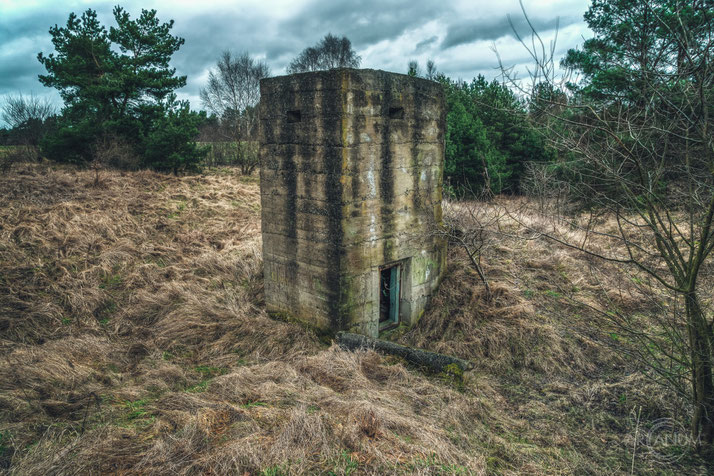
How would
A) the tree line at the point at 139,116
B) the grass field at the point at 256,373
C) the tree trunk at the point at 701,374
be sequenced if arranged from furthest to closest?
the tree line at the point at 139,116, the tree trunk at the point at 701,374, the grass field at the point at 256,373

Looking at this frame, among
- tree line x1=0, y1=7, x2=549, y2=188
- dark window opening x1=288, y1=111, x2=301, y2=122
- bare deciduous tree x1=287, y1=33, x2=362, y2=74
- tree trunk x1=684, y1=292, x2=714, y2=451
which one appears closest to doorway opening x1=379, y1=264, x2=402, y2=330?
dark window opening x1=288, y1=111, x2=301, y2=122

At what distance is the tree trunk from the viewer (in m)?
4.20

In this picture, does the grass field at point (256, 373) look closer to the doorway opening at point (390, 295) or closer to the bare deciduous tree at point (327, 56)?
the doorway opening at point (390, 295)

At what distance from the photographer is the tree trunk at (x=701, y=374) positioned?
Result: 4195 millimetres

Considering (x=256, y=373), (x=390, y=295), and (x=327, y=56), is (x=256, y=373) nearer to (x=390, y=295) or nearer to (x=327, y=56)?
(x=390, y=295)

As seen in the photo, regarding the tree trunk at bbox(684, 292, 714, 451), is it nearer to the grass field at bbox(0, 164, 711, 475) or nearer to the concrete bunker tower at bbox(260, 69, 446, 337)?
the grass field at bbox(0, 164, 711, 475)

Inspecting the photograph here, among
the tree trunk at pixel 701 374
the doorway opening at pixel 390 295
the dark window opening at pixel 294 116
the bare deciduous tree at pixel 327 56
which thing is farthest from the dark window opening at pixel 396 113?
the bare deciduous tree at pixel 327 56

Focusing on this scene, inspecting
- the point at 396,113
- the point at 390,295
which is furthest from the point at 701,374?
the point at 396,113

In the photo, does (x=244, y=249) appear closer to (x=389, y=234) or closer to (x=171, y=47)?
(x=389, y=234)

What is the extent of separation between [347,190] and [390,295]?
2.71 metres

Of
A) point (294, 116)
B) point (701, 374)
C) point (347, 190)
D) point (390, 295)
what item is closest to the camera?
point (701, 374)

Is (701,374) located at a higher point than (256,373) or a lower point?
higher

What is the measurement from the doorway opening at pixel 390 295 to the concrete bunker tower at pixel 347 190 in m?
0.03

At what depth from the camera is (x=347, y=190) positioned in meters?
6.80
